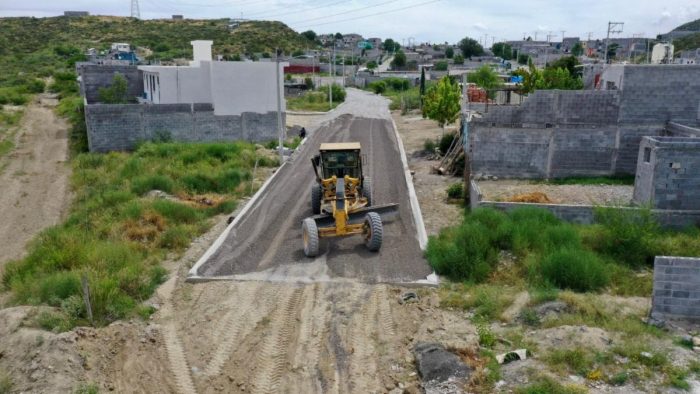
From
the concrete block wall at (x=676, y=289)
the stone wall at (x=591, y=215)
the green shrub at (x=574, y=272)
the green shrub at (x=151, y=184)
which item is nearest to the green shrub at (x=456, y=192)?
the stone wall at (x=591, y=215)

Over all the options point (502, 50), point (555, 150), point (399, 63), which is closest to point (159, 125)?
point (555, 150)

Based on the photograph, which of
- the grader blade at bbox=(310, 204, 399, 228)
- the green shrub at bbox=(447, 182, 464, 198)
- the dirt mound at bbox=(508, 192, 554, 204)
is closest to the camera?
the grader blade at bbox=(310, 204, 399, 228)

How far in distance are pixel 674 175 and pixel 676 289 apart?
7.18 meters

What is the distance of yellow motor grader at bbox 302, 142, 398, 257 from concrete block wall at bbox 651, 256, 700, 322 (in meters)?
6.23

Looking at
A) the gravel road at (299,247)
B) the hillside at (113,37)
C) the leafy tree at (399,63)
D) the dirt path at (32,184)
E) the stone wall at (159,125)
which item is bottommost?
the dirt path at (32,184)

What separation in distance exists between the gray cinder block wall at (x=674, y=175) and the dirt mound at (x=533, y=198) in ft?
9.34

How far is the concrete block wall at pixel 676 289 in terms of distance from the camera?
10688mm

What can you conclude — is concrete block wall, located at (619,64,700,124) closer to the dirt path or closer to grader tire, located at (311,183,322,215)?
grader tire, located at (311,183,322,215)

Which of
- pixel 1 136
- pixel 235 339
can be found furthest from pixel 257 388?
pixel 1 136

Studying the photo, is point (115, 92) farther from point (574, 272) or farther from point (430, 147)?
point (574, 272)

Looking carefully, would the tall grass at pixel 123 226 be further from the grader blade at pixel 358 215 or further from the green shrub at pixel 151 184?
the grader blade at pixel 358 215

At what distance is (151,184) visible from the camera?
2117 centimetres

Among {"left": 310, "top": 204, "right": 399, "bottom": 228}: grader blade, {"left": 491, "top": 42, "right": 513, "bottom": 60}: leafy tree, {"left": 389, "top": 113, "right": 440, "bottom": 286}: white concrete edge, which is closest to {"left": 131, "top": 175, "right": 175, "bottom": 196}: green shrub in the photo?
{"left": 310, "top": 204, "right": 399, "bottom": 228}: grader blade

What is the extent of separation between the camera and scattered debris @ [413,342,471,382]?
30.3 feet
